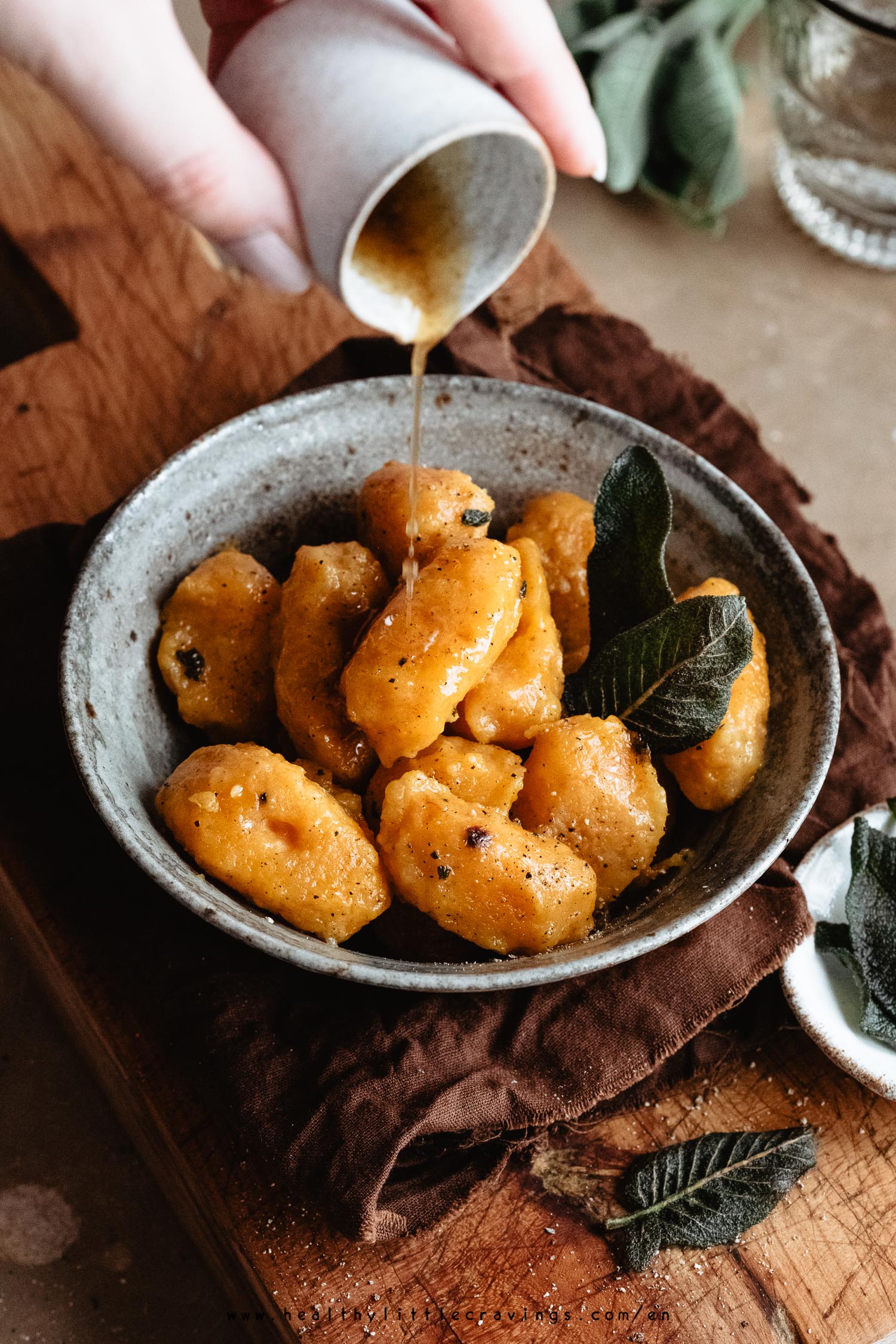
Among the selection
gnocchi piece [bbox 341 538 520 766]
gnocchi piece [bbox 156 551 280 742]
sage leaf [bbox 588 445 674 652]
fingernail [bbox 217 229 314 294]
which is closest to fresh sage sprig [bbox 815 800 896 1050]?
sage leaf [bbox 588 445 674 652]

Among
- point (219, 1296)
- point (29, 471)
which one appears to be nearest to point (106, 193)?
point (29, 471)

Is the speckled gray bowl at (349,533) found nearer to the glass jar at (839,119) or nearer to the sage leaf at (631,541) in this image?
the sage leaf at (631,541)

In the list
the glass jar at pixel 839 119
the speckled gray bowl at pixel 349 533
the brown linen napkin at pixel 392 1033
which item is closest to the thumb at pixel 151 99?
the speckled gray bowl at pixel 349 533

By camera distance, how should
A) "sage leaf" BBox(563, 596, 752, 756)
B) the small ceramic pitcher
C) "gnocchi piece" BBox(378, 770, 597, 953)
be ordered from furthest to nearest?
1. "sage leaf" BBox(563, 596, 752, 756)
2. "gnocchi piece" BBox(378, 770, 597, 953)
3. the small ceramic pitcher

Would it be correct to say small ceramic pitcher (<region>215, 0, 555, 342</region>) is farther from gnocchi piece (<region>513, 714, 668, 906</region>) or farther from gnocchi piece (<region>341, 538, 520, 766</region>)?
gnocchi piece (<region>513, 714, 668, 906</region>)

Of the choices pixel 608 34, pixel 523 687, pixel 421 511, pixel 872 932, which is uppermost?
pixel 608 34

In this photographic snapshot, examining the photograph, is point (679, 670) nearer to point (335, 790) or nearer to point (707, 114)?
point (335, 790)

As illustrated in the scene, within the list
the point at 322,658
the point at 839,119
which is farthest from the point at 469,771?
the point at 839,119
